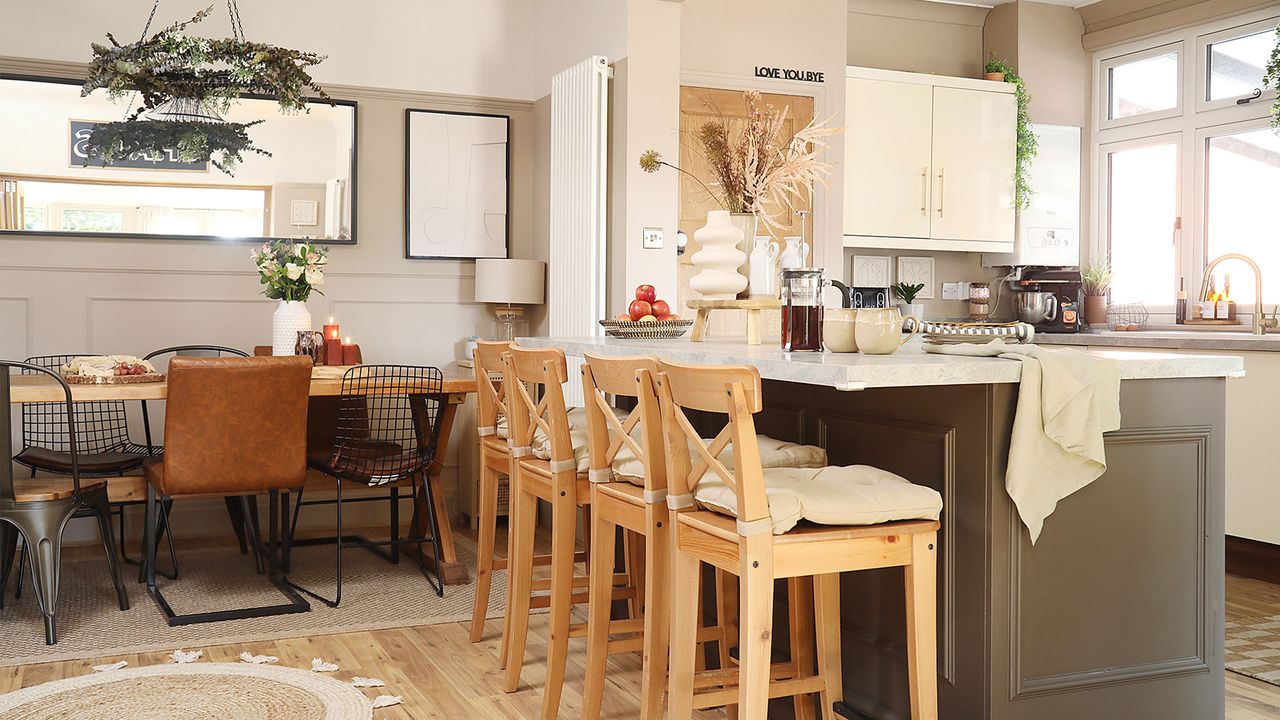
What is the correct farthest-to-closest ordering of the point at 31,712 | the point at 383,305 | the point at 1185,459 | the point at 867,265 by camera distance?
the point at 867,265 < the point at 383,305 < the point at 31,712 < the point at 1185,459

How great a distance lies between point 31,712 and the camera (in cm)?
273

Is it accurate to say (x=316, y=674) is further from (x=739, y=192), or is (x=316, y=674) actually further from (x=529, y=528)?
(x=739, y=192)

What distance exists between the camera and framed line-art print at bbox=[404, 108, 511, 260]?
5.34 m

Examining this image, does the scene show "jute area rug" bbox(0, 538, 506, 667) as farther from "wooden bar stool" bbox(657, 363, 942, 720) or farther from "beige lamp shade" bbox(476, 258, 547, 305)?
"wooden bar stool" bbox(657, 363, 942, 720)

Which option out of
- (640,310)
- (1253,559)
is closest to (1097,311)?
(1253,559)

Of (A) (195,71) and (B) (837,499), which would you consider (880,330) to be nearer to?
(B) (837,499)

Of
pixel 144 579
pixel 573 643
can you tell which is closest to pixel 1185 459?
pixel 573 643

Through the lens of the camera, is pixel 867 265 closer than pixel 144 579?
No

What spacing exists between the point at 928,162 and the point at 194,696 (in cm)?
453

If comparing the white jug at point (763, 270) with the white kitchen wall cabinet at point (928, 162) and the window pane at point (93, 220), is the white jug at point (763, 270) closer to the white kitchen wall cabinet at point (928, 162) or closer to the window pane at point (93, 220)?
the white kitchen wall cabinet at point (928, 162)

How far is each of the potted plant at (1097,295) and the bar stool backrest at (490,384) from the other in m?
4.13

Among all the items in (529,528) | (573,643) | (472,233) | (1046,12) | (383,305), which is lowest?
(573,643)

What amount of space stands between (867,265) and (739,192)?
3300 mm

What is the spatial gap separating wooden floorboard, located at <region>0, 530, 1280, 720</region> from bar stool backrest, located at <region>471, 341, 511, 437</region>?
2.26ft
